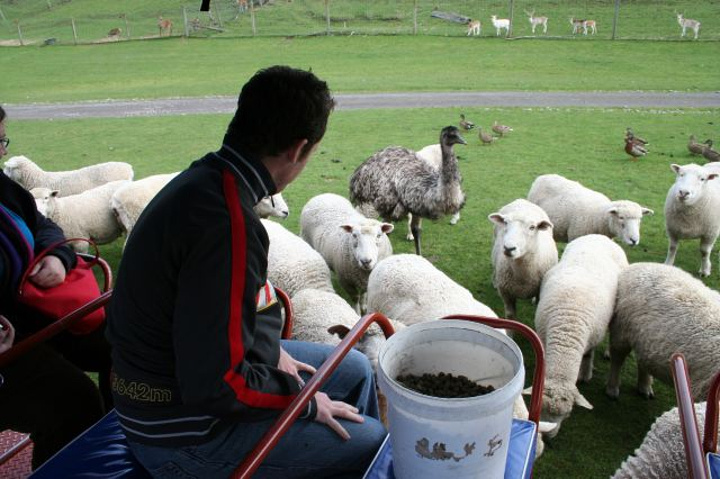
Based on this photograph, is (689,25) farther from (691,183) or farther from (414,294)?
(414,294)

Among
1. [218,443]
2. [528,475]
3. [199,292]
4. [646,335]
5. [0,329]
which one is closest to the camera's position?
[199,292]

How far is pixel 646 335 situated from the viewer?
153 inches

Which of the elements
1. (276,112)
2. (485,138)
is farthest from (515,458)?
(485,138)

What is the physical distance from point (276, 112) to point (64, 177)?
27.8 feet

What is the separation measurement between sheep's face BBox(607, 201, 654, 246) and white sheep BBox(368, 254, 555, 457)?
→ 8.61 ft

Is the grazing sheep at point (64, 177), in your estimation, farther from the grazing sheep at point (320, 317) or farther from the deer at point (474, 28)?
the deer at point (474, 28)

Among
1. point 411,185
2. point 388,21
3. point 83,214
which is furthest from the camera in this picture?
point 388,21

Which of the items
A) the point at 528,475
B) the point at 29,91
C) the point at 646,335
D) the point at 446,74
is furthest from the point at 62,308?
the point at 29,91

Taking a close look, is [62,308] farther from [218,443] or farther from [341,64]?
[341,64]

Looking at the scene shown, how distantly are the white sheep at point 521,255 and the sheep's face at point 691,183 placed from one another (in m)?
1.86

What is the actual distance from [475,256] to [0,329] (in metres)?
5.65

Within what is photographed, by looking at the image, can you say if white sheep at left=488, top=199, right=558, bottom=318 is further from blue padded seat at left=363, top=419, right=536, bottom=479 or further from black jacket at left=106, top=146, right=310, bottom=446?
black jacket at left=106, top=146, right=310, bottom=446

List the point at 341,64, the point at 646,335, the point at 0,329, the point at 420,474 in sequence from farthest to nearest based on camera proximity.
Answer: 1. the point at 341,64
2. the point at 646,335
3. the point at 0,329
4. the point at 420,474

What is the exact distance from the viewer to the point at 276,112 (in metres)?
1.56
